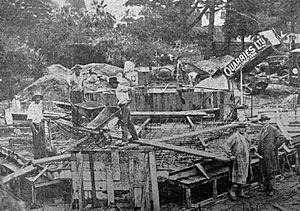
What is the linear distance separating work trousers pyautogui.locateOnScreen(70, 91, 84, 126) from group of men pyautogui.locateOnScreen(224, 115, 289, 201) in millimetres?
1447

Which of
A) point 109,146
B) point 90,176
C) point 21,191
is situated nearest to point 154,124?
point 109,146

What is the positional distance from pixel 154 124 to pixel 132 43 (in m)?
0.85

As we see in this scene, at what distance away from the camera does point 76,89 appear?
3971 millimetres

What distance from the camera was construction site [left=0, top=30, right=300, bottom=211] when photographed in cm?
353

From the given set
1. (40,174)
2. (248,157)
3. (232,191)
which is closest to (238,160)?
(248,157)

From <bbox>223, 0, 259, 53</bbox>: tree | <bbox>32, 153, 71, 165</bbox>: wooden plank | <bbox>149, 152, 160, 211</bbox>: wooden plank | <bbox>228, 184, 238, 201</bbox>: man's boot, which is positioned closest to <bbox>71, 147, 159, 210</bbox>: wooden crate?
<bbox>149, 152, 160, 211</bbox>: wooden plank

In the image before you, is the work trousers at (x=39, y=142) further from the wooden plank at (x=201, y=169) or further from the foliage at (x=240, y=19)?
the foliage at (x=240, y=19)

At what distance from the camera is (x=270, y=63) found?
5.07 meters

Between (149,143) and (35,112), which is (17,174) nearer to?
(35,112)

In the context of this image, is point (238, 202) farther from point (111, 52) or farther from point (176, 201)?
point (111, 52)

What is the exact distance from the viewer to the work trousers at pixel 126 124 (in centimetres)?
375

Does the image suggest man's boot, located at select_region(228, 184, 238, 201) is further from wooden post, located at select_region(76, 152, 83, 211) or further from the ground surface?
wooden post, located at select_region(76, 152, 83, 211)

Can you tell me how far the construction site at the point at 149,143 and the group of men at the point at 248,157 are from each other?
0.10 m

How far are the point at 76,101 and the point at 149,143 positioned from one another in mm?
831
